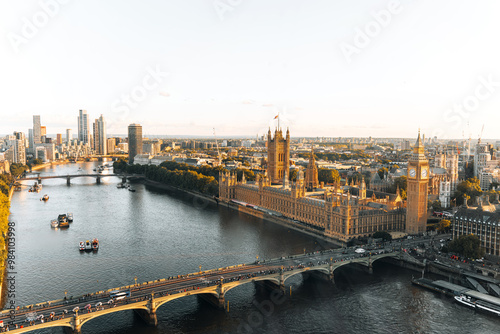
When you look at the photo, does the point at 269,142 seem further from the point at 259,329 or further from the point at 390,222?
the point at 259,329

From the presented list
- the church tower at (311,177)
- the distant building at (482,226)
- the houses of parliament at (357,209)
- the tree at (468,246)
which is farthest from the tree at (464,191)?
the tree at (468,246)

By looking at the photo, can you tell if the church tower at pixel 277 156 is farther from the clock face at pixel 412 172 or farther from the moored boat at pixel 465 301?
the moored boat at pixel 465 301

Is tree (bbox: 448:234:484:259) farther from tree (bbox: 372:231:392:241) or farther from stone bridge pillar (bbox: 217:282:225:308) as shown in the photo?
stone bridge pillar (bbox: 217:282:225:308)

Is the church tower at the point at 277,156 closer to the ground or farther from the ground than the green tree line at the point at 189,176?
farther from the ground

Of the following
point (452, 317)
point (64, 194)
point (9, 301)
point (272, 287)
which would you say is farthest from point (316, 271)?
point (64, 194)

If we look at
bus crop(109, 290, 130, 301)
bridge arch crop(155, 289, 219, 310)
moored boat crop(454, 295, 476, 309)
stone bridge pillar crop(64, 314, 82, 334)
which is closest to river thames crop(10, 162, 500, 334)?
moored boat crop(454, 295, 476, 309)

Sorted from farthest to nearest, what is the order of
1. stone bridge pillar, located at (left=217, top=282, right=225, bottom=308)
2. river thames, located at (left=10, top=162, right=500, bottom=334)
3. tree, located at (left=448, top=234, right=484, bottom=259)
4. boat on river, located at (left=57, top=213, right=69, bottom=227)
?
1. boat on river, located at (left=57, top=213, right=69, bottom=227)
2. tree, located at (left=448, top=234, right=484, bottom=259)
3. stone bridge pillar, located at (left=217, top=282, right=225, bottom=308)
4. river thames, located at (left=10, top=162, right=500, bottom=334)

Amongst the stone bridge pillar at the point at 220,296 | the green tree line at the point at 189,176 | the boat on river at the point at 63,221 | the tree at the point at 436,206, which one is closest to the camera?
the stone bridge pillar at the point at 220,296
